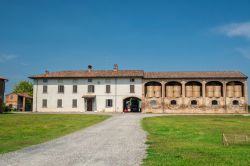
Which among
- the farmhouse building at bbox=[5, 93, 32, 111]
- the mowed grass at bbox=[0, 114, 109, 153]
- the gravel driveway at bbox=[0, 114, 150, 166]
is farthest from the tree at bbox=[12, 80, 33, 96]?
the gravel driveway at bbox=[0, 114, 150, 166]

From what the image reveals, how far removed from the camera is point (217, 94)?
52.2 metres

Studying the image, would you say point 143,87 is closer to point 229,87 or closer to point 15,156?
point 229,87

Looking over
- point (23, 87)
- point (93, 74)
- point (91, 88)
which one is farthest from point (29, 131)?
point (23, 87)

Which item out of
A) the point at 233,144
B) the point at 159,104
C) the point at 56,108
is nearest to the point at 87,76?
the point at 56,108

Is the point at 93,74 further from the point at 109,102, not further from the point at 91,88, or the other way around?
the point at 109,102

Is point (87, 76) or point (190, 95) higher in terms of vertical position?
point (87, 76)

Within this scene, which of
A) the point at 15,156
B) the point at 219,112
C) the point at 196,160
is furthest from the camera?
the point at 219,112

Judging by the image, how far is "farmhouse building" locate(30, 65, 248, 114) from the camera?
5188 centimetres

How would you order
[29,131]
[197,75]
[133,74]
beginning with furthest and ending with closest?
[133,74] < [197,75] < [29,131]

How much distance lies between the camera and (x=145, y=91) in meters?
53.6

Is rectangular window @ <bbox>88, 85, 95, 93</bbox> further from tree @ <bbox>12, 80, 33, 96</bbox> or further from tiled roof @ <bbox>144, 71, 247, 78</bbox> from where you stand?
tree @ <bbox>12, 80, 33, 96</bbox>

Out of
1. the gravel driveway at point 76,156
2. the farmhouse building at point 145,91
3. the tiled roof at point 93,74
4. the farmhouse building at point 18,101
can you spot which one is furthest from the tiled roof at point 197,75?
the gravel driveway at point 76,156

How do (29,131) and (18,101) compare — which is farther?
(18,101)

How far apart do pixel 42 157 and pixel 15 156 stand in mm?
865
